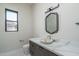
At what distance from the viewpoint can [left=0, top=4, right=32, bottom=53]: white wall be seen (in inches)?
102

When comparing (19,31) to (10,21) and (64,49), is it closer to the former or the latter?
(10,21)

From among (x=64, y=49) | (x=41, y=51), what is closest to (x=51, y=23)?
(x=41, y=51)

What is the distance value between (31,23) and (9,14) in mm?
860

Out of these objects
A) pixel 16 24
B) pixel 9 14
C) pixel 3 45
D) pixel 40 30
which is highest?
pixel 9 14

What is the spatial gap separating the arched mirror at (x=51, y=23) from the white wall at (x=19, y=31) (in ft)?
2.76

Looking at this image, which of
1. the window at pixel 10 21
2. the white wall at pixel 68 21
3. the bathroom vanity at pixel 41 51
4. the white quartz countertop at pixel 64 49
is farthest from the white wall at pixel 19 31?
the white quartz countertop at pixel 64 49

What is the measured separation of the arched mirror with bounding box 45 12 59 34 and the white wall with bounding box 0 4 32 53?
841mm

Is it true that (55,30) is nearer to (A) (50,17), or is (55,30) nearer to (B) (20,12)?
(A) (50,17)

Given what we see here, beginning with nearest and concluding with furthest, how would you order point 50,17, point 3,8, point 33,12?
point 50,17, point 3,8, point 33,12

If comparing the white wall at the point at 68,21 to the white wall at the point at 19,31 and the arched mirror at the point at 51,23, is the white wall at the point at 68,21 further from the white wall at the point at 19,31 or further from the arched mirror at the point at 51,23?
the white wall at the point at 19,31

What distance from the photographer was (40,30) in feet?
8.78

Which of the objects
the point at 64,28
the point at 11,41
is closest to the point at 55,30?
the point at 64,28

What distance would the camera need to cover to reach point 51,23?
2219 millimetres

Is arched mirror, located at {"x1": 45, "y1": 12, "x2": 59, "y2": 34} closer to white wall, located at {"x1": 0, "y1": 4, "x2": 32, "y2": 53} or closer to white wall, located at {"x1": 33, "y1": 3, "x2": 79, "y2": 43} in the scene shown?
white wall, located at {"x1": 33, "y1": 3, "x2": 79, "y2": 43}
